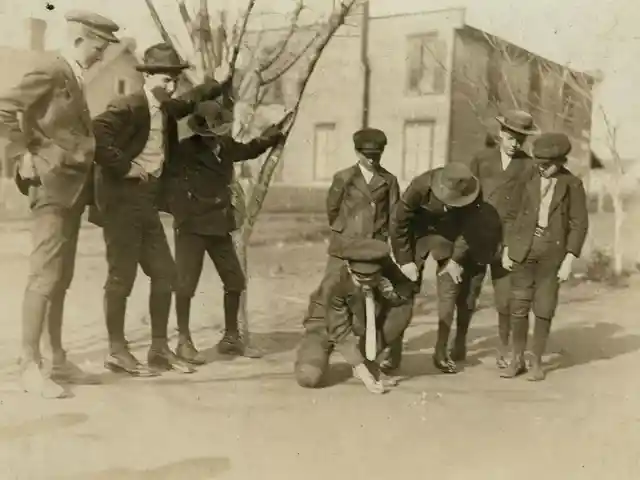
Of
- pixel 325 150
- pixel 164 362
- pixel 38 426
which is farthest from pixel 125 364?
pixel 325 150

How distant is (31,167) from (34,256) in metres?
0.26

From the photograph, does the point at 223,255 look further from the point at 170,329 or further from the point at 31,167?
the point at 31,167

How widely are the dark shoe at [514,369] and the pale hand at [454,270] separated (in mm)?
354

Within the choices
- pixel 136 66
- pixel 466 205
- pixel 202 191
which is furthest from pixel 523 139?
pixel 136 66

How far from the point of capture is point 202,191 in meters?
2.62

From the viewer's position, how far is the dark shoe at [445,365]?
2762 millimetres

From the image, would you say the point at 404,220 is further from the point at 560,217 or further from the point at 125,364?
the point at 125,364

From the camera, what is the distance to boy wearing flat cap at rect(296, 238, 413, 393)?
2455 millimetres

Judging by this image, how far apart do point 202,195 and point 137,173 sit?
274 millimetres

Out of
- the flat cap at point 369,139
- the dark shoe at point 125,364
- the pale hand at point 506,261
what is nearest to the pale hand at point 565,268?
the pale hand at point 506,261

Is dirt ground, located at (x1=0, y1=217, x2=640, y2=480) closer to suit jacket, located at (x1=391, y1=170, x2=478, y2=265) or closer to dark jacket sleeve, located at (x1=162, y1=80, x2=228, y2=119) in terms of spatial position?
suit jacket, located at (x1=391, y1=170, x2=478, y2=265)

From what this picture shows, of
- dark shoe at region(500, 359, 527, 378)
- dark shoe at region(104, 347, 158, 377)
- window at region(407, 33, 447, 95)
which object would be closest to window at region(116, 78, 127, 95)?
dark shoe at region(104, 347, 158, 377)

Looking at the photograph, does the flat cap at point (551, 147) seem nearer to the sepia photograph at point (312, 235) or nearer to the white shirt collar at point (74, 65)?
the sepia photograph at point (312, 235)

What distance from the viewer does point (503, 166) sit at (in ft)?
8.97
